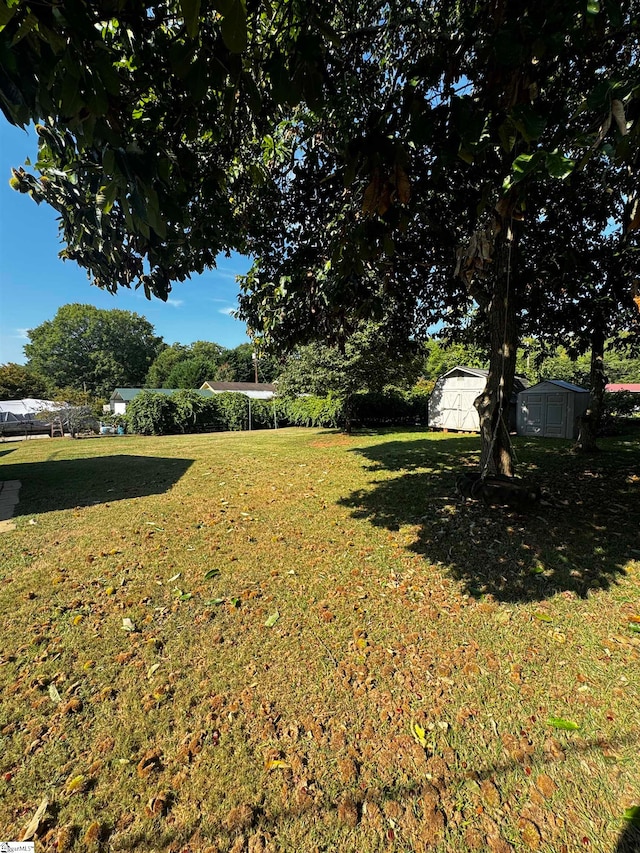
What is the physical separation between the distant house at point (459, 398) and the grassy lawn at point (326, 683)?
41.6 ft

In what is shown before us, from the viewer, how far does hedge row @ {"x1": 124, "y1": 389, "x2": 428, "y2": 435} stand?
21.1 meters

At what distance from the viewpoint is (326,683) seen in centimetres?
225

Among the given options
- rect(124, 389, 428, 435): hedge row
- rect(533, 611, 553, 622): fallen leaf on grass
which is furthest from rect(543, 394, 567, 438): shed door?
rect(533, 611, 553, 622): fallen leaf on grass

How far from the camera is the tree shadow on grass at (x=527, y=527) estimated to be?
134 inches

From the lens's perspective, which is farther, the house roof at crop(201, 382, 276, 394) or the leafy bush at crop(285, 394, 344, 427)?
the house roof at crop(201, 382, 276, 394)

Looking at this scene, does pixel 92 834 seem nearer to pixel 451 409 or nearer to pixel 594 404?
pixel 594 404

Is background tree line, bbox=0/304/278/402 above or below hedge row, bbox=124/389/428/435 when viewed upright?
above

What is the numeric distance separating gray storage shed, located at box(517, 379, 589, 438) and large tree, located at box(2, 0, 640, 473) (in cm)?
1109

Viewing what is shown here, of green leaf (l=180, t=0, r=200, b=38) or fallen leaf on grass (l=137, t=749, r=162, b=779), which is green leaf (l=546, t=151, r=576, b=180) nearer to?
green leaf (l=180, t=0, r=200, b=38)

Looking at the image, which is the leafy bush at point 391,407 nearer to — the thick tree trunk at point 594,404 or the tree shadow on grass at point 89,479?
the thick tree trunk at point 594,404

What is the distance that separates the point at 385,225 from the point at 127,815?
3.78 meters

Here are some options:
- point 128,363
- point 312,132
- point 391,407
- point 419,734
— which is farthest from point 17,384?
point 419,734

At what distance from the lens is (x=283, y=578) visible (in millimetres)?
3525

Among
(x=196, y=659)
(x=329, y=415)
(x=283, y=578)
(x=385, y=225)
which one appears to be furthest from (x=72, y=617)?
(x=329, y=415)
